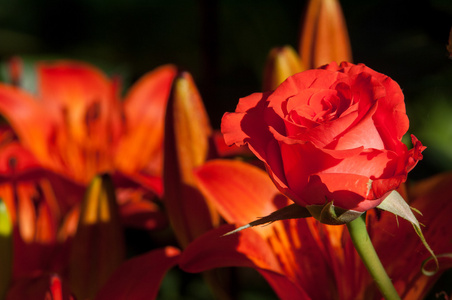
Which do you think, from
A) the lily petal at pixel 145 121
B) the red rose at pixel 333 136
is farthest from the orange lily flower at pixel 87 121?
the red rose at pixel 333 136

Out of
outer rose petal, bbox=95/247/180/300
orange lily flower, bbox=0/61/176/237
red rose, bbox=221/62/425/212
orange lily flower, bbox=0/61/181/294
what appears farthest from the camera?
orange lily flower, bbox=0/61/176/237

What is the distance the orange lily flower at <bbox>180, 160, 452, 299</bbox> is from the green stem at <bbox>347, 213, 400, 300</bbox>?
0.24 feet

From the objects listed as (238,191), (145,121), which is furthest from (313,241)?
(145,121)

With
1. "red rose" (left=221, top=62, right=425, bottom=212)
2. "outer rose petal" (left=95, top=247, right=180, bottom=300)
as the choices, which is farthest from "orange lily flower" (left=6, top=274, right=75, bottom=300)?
"red rose" (left=221, top=62, right=425, bottom=212)

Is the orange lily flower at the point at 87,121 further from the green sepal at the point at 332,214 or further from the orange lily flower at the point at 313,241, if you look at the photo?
the green sepal at the point at 332,214

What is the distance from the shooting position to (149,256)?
397mm

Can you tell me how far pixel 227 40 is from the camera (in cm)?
76

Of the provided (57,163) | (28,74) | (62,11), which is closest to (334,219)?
(57,163)

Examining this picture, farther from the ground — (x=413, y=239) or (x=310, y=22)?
(x=310, y=22)

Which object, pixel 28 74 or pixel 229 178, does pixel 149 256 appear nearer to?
pixel 229 178

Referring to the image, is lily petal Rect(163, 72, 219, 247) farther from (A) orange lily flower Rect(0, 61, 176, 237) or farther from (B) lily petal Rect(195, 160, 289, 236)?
(A) orange lily flower Rect(0, 61, 176, 237)

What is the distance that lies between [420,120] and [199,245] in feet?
0.76

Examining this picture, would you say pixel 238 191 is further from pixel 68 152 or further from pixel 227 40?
pixel 227 40

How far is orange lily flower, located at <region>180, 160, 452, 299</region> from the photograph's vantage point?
1.23 ft
